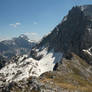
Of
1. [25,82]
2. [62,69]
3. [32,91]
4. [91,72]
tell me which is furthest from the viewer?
[91,72]

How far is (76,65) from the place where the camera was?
187 m

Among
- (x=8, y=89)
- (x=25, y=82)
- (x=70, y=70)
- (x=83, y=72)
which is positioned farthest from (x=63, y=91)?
(x=83, y=72)

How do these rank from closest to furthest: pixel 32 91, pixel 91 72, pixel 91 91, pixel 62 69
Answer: pixel 32 91 → pixel 91 91 → pixel 62 69 → pixel 91 72

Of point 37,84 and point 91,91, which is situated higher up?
point 37,84

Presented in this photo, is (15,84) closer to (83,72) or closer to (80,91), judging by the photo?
(80,91)

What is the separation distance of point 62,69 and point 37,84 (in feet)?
256

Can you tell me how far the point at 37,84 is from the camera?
84.8 meters

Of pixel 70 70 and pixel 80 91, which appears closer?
pixel 80 91

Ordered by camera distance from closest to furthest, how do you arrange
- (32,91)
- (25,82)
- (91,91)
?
(32,91), (25,82), (91,91)

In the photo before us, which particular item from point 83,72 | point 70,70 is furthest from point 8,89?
point 83,72

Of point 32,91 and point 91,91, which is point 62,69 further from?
point 32,91

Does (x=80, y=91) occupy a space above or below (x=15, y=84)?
below

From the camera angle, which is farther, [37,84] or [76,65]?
[76,65]

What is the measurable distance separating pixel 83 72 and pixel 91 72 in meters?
13.1
